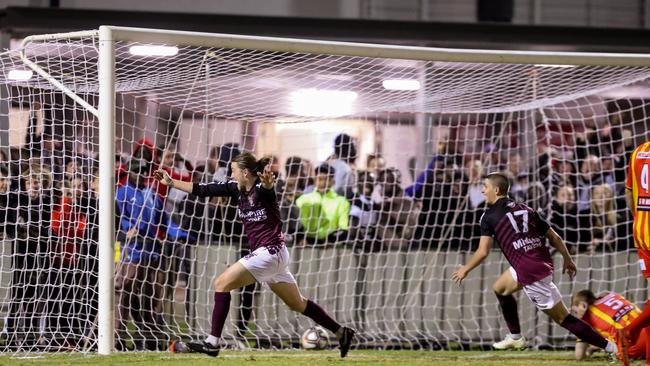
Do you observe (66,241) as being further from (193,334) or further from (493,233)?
(493,233)

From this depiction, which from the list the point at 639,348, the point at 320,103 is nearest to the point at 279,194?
the point at 320,103

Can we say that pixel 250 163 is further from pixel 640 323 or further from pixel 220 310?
pixel 640 323

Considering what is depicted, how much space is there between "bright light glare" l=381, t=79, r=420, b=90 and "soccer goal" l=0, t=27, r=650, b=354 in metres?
0.02

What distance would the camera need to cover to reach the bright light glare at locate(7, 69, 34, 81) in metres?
9.39

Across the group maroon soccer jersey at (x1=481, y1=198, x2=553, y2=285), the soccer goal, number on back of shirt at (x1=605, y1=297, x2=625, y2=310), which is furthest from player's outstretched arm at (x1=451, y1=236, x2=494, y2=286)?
the soccer goal

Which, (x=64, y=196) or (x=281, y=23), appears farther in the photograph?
(x=281, y=23)

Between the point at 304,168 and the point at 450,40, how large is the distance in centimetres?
367

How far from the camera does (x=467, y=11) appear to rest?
17766 mm

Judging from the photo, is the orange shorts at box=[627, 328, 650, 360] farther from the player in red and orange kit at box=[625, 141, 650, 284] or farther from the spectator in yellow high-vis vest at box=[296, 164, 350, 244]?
the spectator in yellow high-vis vest at box=[296, 164, 350, 244]

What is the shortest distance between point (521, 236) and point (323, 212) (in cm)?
283

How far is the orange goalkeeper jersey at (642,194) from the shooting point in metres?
7.66

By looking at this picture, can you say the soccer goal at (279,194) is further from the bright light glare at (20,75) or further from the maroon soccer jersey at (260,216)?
the maroon soccer jersey at (260,216)

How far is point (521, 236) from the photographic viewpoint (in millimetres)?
8656

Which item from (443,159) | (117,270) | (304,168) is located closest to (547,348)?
(443,159)
